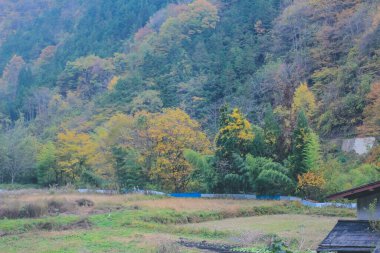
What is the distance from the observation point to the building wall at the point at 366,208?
13.9 meters

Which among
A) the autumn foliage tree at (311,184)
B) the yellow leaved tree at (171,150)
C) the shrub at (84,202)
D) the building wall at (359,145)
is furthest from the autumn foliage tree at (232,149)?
the shrub at (84,202)

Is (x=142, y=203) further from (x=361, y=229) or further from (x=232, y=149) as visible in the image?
(x=361, y=229)

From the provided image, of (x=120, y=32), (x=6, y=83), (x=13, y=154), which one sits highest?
(x=120, y=32)

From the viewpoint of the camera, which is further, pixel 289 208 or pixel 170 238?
pixel 289 208

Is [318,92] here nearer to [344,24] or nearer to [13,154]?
[344,24]

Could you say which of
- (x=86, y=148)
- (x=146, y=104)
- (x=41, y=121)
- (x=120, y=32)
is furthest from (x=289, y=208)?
(x=120, y=32)

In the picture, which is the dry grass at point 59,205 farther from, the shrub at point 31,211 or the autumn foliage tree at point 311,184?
the autumn foliage tree at point 311,184

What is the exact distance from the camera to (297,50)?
60562 mm

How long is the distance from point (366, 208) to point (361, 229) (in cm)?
97

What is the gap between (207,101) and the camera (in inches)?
2461

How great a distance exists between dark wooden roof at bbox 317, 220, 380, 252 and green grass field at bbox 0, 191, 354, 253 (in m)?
4.13

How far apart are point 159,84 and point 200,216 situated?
40.6 meters

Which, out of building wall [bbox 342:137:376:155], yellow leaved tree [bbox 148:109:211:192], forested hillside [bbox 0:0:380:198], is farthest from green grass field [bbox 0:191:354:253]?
building wall [bbox 342:137:376:155]

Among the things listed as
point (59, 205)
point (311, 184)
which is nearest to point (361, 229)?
point (311, 184)
